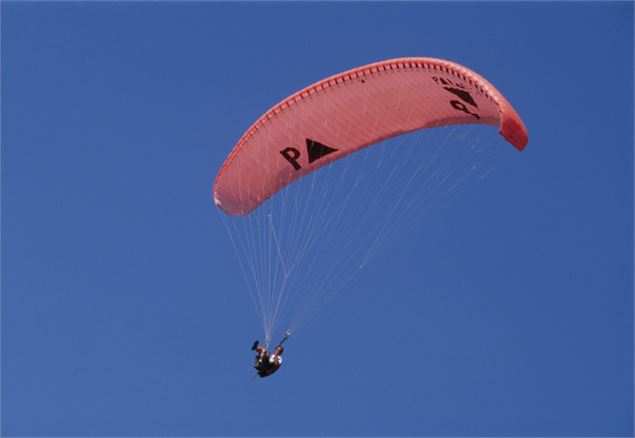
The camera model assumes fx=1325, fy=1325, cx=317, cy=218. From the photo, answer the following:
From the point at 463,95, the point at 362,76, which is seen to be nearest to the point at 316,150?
the point at 362,76

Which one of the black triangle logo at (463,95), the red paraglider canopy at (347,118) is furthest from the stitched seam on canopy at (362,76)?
the black triangle logo at (463,95)

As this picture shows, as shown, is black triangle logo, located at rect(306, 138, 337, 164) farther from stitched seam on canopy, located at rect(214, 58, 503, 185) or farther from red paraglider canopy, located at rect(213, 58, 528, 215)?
stitched seam on canopy, located at rect(214, 58, 503, 185)

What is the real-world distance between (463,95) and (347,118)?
237 centimetres

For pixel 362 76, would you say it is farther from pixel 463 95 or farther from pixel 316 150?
pixel 316 150

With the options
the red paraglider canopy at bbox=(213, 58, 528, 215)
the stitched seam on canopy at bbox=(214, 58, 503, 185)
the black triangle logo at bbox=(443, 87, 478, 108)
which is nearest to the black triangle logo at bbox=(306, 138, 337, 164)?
the red paraglider canopy at bbox=(213, 58, 528, 215)

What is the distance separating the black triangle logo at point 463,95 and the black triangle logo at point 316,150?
9.80 feet

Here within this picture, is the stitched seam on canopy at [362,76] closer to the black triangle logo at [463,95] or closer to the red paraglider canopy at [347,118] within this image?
the red paraglider canopy at [347,118]

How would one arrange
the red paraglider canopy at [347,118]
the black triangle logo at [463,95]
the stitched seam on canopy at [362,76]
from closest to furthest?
the stitched seam on canopy at [362,76]
the red paraglider canopy at [347,118]
the black triangle logo at [463,95]

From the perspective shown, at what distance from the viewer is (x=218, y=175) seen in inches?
981

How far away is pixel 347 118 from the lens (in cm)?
2373

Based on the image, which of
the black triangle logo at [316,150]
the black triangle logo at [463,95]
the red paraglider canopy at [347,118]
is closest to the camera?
the red paraglider canopy at [347,118]

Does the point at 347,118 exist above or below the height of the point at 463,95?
above

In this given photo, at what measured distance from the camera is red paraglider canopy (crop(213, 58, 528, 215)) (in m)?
22.0

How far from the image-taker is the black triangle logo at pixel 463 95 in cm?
→ 2225
